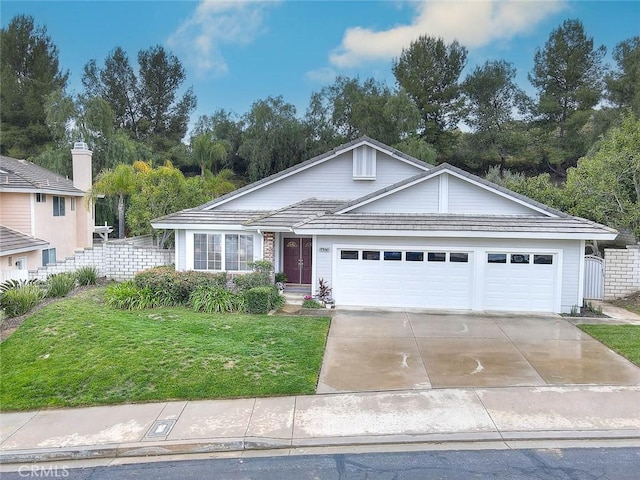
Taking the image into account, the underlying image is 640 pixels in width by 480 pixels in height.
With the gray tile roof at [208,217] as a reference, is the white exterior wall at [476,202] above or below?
above

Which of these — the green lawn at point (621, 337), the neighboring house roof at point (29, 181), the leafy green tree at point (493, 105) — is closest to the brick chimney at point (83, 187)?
the neighboring house roof at point (29, 181)

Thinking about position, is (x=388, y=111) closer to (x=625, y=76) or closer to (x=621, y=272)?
(x=625, y=76)

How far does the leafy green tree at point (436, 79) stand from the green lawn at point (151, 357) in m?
33.5

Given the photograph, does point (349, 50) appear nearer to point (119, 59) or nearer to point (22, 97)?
point (119, 59)

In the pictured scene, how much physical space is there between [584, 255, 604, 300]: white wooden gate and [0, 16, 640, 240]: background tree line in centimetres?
1921

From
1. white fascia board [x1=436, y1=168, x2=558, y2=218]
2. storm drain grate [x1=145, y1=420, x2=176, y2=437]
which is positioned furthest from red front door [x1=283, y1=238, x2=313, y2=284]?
storm drain grate [x1=145, y1=420, x2=176, y2=437]

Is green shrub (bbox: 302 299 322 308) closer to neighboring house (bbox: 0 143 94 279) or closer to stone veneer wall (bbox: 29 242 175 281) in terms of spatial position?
stone veneer wall (bbox: 29 242 175 281)

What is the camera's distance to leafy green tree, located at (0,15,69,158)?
121ft

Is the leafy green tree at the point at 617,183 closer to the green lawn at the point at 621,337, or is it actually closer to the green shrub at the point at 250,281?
the green lawn at the point at 621,337

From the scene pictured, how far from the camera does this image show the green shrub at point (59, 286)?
563 inches

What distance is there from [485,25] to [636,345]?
2558 cm

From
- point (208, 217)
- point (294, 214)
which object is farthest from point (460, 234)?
point (208, 217)

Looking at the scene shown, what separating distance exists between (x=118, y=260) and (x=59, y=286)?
10.6 ft

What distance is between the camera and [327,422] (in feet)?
21.3
